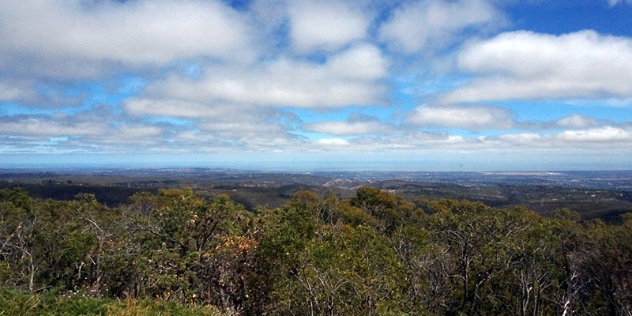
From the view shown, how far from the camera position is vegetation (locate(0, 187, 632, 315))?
1195 centimetres

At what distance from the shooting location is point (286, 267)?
1440cm

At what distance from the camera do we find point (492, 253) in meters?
17.7

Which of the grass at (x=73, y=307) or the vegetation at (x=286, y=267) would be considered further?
the vegetation at (x=286, y=267)

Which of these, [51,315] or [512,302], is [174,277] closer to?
[51,315]

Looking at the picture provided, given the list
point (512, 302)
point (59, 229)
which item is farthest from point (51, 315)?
point (512, 302)

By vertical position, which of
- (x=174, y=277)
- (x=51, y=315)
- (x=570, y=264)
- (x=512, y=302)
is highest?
(x=51, y=315)

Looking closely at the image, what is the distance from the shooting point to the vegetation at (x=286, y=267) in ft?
39.2

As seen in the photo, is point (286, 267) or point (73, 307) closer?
point (73, 307)

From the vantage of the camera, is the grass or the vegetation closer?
the grass

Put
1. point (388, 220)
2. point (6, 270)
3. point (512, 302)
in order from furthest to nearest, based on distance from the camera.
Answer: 1. point (388, 220)
2. point (512, 302)
3. point (6, 270)

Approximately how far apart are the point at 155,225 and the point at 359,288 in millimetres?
10414

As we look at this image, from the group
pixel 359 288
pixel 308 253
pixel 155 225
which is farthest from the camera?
pixel 155 225

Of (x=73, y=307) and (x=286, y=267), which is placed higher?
(x=73, y=307)

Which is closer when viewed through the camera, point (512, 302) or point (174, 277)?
point (174, 277)
